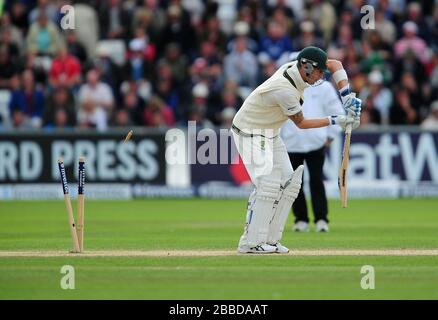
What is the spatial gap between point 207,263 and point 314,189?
4883 mm

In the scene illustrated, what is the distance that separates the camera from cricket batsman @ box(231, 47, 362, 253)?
12.7 metres

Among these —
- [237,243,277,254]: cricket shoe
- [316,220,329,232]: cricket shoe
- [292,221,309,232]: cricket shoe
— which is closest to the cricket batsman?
[237,243,277,254]: cricket shoe

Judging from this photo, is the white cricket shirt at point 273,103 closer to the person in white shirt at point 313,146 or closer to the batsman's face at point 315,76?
the batsman's face at point 315,76

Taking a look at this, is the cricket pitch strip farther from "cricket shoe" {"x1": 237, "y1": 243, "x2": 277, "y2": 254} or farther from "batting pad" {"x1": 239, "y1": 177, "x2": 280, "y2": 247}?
"batting pad" {"x1": 239, "y1": 177, "x2": 280, "y2": 247}

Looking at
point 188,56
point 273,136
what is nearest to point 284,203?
point 273,136

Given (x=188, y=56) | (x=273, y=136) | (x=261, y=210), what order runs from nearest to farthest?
(x=261, y=210), (x=273, y=136), (x=188, y=56)

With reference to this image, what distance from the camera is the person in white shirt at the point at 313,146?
16.6 m

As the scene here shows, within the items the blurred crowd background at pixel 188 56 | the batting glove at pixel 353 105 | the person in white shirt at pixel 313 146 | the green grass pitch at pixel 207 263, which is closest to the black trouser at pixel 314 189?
the person in white shirt at pixel 313 146

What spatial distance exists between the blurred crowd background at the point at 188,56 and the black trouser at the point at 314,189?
309 inches

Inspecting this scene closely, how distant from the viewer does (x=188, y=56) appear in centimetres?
2719

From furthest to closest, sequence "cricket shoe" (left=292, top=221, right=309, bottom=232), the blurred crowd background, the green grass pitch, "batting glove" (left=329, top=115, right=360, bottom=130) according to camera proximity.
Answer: the blurred crowd background < "cricket shoe" (left=292, top=221, right=309, bottom=232) < "batting glove" (left=329, top=115, right=360, bottom=130) < the green grass pitch

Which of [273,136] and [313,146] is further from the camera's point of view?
[313,146]

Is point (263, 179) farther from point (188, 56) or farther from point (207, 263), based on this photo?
point (188, 56)

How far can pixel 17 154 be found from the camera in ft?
80.3
